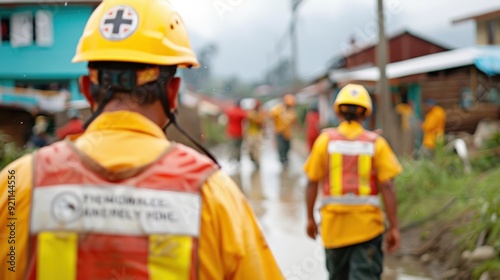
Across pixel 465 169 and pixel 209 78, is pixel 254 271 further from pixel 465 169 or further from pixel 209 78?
pixel 465 169

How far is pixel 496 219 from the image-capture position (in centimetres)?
631

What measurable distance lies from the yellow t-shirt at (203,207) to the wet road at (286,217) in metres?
0.34

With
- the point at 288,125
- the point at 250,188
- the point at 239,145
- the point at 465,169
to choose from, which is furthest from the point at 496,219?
the point at 288,125

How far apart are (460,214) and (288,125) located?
11.0 m

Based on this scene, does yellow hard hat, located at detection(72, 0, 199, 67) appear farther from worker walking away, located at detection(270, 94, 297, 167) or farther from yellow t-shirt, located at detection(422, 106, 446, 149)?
worker walking away, located at detection(270, 94, 297, 167)

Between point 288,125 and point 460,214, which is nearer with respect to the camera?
point 460,214

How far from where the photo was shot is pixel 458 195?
27.0 ft

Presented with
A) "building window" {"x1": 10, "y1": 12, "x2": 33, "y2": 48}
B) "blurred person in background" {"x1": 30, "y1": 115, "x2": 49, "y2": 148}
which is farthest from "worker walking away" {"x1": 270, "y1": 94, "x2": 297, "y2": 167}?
"building window" {"x1": 10, "y1": 12, "x2": 33, "y2": 48}

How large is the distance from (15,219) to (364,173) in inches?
126

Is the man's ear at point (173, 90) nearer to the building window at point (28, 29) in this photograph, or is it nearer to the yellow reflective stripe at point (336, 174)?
the yellow reflective stripe at point (336, 174)

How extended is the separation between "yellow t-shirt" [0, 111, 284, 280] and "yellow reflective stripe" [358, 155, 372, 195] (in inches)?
113

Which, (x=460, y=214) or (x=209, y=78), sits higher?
(x=209, y=78)

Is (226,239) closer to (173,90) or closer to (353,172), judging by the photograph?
(173,90)

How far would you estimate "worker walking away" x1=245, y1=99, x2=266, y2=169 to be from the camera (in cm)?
1733
